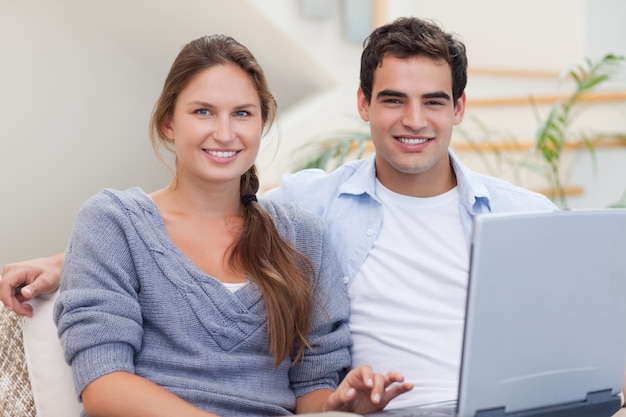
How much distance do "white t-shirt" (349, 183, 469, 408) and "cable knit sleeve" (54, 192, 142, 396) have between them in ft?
1.61

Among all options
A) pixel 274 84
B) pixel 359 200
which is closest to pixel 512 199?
pixel 359 200

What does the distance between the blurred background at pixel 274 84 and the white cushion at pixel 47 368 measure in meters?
2.33

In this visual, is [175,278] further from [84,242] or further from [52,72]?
[52,72]

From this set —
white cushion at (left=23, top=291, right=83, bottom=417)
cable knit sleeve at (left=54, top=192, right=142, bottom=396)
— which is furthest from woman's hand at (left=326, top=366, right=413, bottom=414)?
white cushion at (left=23, top=291, right=83, bottom=417)

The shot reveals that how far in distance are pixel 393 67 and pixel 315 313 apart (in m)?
0.56

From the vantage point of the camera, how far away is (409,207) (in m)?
2.02

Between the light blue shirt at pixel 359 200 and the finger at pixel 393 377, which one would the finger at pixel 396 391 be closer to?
the finger at pixel 393 377

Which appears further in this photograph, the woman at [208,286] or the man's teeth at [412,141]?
the man's teeth at [412,141]

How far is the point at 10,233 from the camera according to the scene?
5062mm

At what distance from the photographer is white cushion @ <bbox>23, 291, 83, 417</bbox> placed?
175cm

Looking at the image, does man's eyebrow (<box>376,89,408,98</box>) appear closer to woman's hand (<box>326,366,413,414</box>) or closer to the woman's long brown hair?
the woman's long brown hair

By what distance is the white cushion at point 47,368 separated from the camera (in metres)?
1.75

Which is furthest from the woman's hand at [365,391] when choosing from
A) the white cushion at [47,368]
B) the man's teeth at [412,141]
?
the man's teeth at [412,141]

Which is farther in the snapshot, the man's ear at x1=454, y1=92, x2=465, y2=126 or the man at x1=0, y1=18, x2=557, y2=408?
the man's ear at x1=454, y1=92, x2=465, y2=126
